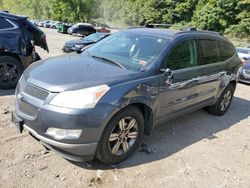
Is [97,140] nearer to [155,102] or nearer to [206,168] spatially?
[155,102]

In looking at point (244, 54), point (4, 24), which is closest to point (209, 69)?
point (4, 24)

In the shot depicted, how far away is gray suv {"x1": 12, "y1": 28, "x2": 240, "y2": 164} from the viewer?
10.2 feet

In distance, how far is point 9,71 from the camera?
624 cm

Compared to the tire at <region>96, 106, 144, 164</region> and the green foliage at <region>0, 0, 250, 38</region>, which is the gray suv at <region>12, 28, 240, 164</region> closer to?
the tire at <region>96, 106, 144, 164</region>

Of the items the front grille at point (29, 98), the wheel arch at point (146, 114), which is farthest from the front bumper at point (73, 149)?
the wheel arch at point (146, 114)

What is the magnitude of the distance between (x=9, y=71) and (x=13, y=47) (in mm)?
548

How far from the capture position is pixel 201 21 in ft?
129

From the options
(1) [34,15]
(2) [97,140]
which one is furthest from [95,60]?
(1) [34,15]

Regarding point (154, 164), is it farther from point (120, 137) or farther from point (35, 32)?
point (35, 32)

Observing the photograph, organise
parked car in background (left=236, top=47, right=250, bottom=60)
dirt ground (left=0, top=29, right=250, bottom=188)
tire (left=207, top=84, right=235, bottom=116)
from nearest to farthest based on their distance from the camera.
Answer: dirt ground (left=0, top=29, right=250, bottom=188)
tire (left=207, top=84, right=235, bottom=116)
parked car in background (left=236, top=47, right=250, bottom=60)

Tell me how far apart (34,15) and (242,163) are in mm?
83648

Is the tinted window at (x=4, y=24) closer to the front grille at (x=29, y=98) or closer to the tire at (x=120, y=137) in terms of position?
the front grille at (x=29, y=98)

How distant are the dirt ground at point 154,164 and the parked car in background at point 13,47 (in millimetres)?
1311

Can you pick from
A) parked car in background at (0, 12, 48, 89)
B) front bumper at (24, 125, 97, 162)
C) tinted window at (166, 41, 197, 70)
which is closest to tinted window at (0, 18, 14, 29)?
parked car in background at (0, 12, 48, 89)
